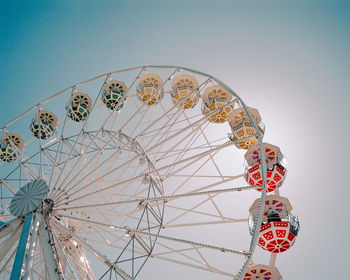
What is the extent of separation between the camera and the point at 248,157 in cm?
1299

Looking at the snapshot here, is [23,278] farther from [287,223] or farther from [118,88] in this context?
[118,88]

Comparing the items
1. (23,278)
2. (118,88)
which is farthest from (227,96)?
(23,278)

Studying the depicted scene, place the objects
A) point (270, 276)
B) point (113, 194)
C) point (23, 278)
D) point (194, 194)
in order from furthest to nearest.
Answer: point (113, 194), point (270, 276), point (194, 194), point (23, 278)

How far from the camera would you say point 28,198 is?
11602 mm

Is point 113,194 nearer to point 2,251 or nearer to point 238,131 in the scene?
point 2,251

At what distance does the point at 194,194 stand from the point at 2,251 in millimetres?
5713

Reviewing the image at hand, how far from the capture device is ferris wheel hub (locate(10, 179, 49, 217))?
37.1ft

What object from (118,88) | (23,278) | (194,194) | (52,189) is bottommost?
(23,278)

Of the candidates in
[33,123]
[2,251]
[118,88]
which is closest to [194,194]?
[2,251]

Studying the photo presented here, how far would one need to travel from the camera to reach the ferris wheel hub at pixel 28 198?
11305 mm

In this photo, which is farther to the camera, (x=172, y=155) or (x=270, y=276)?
(x=172, y=155)

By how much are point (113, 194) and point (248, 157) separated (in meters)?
5.08

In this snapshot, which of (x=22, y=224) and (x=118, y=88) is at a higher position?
(x=118, y=88)

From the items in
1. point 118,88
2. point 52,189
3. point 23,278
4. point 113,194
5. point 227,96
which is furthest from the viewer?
point 118,88
